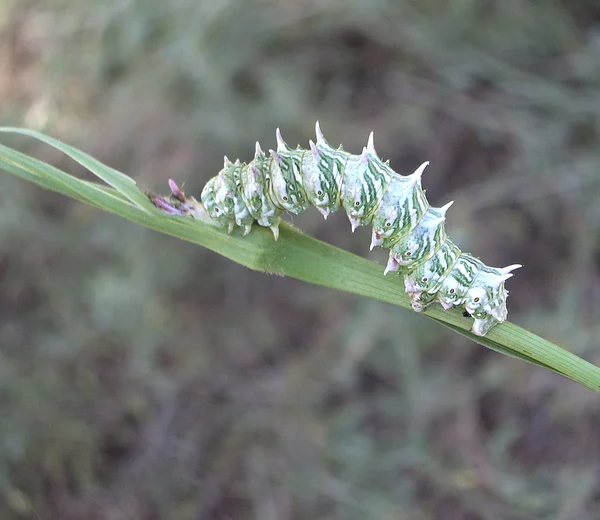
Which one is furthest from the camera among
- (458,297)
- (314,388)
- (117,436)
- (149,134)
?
(149,134)

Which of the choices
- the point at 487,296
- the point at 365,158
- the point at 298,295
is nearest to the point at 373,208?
the point at 365,158

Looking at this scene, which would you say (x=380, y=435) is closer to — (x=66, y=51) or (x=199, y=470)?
(x=199, y=470)

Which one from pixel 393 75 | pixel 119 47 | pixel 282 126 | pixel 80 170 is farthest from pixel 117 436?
pixel 393 75

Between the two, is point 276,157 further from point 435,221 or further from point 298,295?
point 298,295

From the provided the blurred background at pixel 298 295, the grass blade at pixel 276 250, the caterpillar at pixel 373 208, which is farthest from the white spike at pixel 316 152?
the blurred background at pixel 298 295

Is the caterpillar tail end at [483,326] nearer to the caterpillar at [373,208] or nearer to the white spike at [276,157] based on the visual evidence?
the caterpillar at [373,208]
